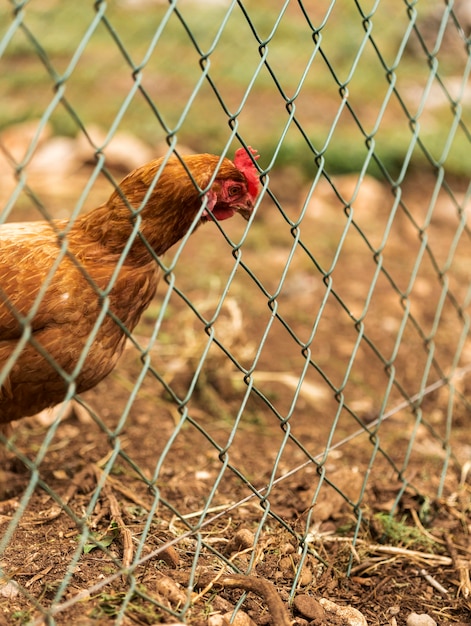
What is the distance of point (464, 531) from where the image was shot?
8.59ft

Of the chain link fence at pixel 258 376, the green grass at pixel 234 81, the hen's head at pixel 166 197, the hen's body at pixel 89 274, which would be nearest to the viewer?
the chain link fence at pixel 258 376

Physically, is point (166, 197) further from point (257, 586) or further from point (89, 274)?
point (257, 586)

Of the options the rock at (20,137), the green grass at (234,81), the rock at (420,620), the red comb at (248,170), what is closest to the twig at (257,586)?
the rock at (420,620)

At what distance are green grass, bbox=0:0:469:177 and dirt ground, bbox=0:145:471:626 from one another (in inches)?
50.2

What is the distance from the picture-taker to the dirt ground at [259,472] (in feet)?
6.30

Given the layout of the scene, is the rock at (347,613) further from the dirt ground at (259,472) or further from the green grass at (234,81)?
the green grass at (234,81)

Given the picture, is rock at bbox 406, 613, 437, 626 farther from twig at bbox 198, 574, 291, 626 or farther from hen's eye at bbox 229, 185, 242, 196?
hen's eye at bbox 229, 185, 242, 196

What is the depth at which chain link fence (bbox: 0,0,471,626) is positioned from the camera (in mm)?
1891

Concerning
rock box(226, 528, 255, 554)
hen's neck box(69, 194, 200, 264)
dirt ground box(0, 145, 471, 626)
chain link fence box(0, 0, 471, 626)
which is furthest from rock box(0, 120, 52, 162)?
rock box(226, 528, 255, 554)

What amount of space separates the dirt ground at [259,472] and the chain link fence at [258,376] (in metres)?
0.01

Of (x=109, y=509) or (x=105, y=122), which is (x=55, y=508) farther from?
(x=105, y=122)

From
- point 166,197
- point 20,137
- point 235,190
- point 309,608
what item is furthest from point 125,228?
point 20,137

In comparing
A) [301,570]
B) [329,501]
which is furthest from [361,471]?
[301,570]

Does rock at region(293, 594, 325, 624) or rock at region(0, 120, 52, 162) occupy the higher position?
rock at region(0, 120, 52, 162)
